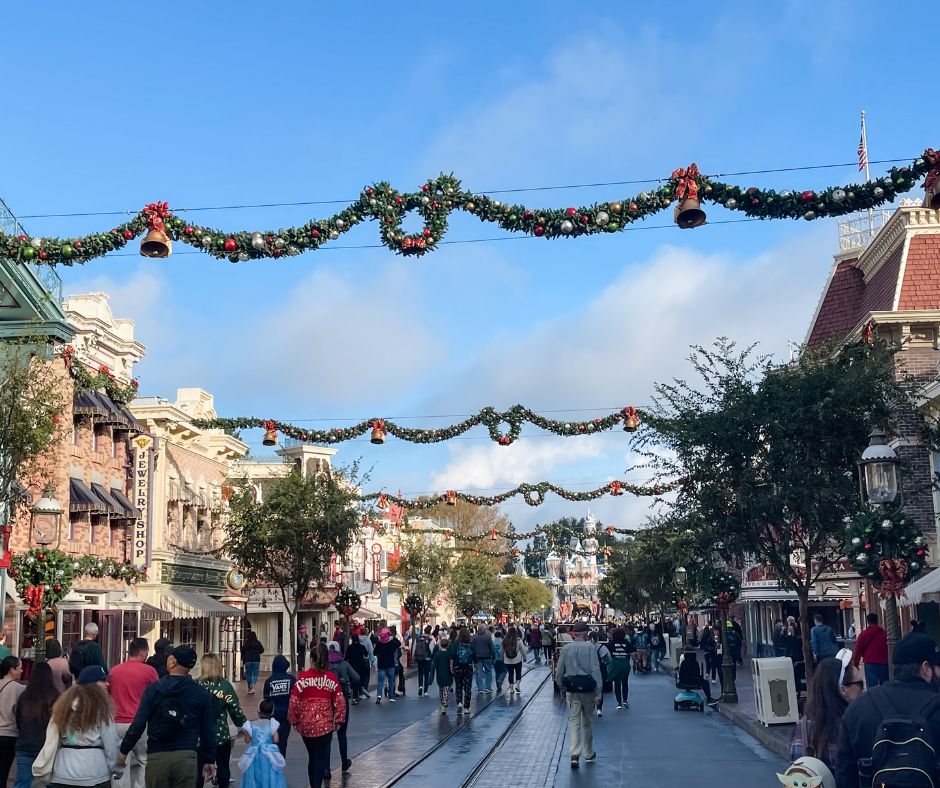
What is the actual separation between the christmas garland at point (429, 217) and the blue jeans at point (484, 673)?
18.3 m

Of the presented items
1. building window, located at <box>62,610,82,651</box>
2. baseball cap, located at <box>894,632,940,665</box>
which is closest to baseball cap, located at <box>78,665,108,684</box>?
baseball cap, located at <box>894,632,940,665</box>

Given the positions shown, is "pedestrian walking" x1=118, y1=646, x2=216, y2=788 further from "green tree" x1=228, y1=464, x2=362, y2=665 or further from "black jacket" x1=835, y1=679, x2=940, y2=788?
"green tree" x1=228, y1=464, x2=362, y2=665

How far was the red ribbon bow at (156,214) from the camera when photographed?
40.8ft

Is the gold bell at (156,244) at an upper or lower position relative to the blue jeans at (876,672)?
upper

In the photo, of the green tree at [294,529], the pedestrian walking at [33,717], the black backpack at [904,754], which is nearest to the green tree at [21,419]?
the pedestrian walking at [33,717]

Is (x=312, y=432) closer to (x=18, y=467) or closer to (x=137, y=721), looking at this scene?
(x=18, y=467)

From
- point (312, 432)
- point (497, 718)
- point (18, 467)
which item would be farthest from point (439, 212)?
point (312, 432)

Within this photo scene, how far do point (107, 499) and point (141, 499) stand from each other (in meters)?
3.64

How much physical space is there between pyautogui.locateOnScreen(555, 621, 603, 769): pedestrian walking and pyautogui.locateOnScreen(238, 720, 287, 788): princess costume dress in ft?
20.2

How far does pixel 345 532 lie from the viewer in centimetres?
3781

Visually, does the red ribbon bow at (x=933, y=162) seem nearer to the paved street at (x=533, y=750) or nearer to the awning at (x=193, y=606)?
the paved street at (x=533, y=750)

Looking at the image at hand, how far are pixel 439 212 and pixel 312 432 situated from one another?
15.1 metres

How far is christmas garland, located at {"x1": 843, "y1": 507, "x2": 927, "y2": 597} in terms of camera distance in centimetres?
1478

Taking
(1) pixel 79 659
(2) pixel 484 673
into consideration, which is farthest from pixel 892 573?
(2) pixel 484 673
